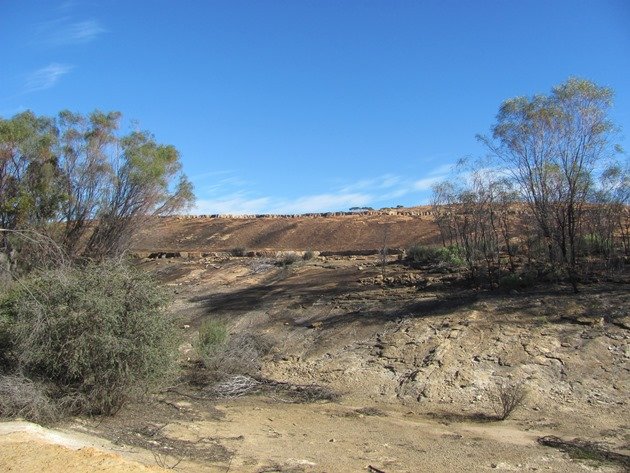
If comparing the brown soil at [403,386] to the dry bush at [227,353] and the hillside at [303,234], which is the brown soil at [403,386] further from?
the hillside at [303,234]

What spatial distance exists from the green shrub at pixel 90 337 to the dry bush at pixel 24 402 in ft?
1.33

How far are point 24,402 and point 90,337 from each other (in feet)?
4.60

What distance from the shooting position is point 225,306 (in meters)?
20.7

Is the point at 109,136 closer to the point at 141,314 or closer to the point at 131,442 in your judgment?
the point at 141,314

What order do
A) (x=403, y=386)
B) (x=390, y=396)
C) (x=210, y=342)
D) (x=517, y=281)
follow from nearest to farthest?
(x=390, y=396)
(x=403, y=386)
(x=210, y=342)
(x=517, y=281)

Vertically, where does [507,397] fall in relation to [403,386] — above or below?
above

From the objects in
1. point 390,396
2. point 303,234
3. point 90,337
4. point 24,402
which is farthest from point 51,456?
point 303,234

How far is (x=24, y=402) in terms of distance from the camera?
9266 millimetres

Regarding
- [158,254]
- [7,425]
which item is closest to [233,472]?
[7,425]

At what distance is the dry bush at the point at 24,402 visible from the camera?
923 centimetres

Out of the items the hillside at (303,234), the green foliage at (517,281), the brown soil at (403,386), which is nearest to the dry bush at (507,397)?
the brown soil at (403,386)

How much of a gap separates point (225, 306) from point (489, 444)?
12.7 meters

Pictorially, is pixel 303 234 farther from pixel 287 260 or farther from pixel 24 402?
pixel 24 402

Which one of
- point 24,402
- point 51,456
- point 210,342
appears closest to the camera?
point 51,456
